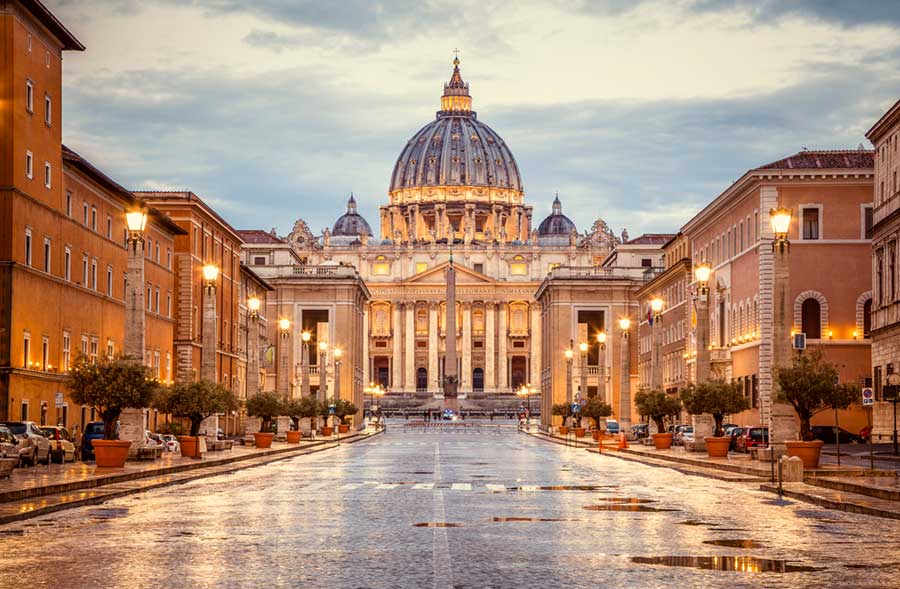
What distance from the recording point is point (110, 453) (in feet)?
130

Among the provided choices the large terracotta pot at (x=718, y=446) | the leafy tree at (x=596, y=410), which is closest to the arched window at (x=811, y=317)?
the leafy tree at (x=596, y=410)

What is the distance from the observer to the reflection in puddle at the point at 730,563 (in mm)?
16219

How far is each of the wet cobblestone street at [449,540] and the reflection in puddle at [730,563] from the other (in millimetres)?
32

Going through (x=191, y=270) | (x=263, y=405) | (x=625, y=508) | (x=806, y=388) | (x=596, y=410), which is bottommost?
(x=625, y=508)

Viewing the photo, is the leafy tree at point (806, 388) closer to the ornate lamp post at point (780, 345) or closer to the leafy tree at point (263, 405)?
the ornate lamp post at point (780, 345)

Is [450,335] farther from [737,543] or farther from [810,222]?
[737,543]

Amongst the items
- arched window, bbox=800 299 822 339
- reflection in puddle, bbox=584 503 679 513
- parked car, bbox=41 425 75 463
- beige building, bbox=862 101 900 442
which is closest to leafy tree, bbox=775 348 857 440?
reflection in puddle, bbox=584 503 679 513

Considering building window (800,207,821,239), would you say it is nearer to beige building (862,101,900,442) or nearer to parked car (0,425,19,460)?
beige building (862,101,900,442)

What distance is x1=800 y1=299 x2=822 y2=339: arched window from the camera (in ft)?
249

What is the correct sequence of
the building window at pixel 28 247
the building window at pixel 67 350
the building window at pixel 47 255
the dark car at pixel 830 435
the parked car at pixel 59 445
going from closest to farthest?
the parked car at pixel 59 445 < the building window at pixel 28 247 < the building window at pixel 47 255 < the building window at pixel 67 350 < the dark car at pixel 830 435

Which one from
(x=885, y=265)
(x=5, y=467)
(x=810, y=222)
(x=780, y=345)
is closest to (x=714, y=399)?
(x=885, y=265)

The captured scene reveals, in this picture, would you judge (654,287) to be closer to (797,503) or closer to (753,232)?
(753,232)

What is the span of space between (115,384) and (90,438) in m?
11.3

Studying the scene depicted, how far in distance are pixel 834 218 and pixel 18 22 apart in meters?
41.2
